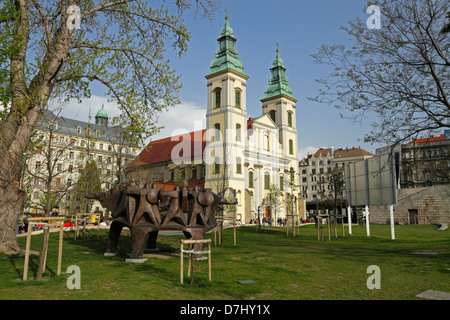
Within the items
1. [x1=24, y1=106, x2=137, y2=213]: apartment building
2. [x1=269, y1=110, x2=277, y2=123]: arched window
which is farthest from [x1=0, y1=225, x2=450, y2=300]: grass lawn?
[x1=269, y1=110, x2=277, y2=123]: arched window

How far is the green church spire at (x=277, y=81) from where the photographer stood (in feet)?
192

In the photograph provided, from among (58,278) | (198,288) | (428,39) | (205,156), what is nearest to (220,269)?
(198,288)

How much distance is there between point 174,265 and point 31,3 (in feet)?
33.7

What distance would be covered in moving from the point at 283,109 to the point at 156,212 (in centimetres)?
4955

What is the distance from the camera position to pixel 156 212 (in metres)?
10.0

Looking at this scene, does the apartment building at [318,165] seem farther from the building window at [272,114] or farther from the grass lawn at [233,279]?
the grass lawn at [233,279]

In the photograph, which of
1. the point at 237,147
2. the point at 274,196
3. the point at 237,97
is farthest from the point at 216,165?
the point at 237,97

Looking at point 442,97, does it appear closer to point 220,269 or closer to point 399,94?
point 399,94

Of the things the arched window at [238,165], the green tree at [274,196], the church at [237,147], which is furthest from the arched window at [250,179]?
the green tree at [274,196]

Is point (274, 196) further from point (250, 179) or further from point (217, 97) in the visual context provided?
point (217, 97)

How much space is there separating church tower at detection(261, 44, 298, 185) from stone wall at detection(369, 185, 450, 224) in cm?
1683

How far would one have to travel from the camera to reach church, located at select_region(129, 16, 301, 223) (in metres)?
46.4

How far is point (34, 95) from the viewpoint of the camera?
10.3 m

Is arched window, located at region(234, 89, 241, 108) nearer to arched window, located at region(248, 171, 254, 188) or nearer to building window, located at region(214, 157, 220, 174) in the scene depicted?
building window, located at region(214, 157, 220, 174)
